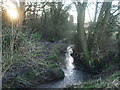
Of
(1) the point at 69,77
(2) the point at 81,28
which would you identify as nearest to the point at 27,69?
(1) the point at 69,77

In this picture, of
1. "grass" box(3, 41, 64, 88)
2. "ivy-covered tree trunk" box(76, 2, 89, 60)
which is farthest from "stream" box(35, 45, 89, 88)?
"ivy-covered tree trunk" box(76, 2, 89, 60)

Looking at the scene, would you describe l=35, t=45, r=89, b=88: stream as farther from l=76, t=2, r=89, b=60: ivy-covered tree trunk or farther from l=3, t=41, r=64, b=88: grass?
l=76, t=2, r=89, b=60: ivy-covered tree trunk

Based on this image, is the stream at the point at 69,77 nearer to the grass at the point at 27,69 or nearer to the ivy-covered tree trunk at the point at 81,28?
the grass at the point at 27,69

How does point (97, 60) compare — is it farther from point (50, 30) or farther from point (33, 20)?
point (50, 30)

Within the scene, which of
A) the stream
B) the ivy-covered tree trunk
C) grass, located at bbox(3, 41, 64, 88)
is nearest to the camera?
grass, located at bbox(3, 41, 64, 88)

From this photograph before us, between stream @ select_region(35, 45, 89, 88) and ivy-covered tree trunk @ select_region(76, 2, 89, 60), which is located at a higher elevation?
ivy-covered tree trunk @ select_region(76, 2, 89, 60)

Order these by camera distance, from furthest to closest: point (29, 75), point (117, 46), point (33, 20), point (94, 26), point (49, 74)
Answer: point (33, 20)
point (94, 26)
point (117, 46)
point (49, 74)
point (29, 75)

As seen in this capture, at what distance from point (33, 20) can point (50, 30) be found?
2.82 m

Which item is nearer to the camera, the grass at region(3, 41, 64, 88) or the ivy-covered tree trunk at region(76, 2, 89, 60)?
the grass at region(3, 41, 64, 88)

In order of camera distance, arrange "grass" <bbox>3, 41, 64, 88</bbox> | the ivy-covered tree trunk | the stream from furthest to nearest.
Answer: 1. the ivy-covered tree trunk
2. the stream
3. "grass" <bbox>3, 41, 64, 88</bbox>

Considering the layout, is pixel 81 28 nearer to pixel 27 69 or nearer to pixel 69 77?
pixel 69 77

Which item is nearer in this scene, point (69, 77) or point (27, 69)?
point (27, 69)

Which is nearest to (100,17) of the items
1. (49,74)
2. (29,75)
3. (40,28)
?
(49,74)

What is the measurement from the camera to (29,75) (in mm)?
6617
